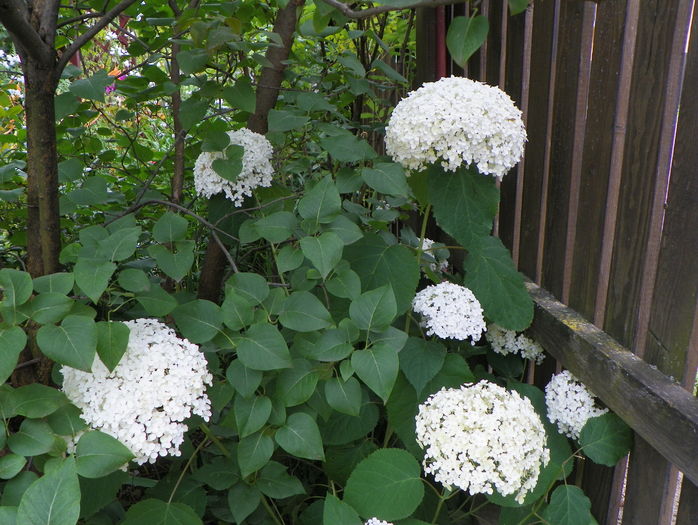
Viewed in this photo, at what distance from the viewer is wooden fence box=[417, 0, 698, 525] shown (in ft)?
3.64

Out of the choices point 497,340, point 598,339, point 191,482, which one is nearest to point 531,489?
point 598,339

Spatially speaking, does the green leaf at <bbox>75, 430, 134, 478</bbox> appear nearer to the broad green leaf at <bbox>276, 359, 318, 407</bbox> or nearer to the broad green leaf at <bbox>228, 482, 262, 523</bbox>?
the broad green leaf at <bbox>276, 359, 318, 407</bbox>

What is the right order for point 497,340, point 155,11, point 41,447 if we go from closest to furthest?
1. point 41,447
2. point 497,340
3. point 155,11

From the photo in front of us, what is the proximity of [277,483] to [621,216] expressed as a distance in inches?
38.3

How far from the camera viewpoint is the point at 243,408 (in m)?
1.18

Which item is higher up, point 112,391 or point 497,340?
point 112,391

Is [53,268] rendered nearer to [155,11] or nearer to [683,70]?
[155,11]

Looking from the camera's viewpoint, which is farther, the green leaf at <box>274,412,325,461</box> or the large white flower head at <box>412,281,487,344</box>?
the large white flower head at <box>412,281,487,344</box>

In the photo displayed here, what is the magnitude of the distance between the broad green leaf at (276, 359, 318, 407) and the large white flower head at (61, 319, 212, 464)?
146 mm

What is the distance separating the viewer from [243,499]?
1.36m

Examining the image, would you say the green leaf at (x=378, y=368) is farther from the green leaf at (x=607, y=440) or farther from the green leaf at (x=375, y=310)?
the green leaf at (x=607, y=440)

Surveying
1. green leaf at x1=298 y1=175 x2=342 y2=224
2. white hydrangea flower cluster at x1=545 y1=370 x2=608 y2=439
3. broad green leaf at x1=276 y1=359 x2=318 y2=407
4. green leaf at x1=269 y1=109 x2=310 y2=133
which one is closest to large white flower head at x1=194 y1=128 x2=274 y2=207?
green leaf at x1=269 y1=109 x2=310 y2=133

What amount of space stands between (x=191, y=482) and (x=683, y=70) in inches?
54.1

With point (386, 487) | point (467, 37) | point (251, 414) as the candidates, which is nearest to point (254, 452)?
point (251, 414)
